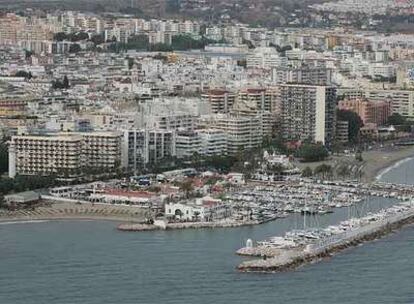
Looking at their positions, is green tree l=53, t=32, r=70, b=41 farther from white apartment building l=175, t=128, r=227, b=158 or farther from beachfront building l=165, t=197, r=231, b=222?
beachfront building l=165, t=197, r=231, b=222

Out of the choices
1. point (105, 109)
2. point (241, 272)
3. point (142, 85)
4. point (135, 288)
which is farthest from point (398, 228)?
point (142, 85)

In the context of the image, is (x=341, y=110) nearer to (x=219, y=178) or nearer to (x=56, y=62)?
(x=219, y=178)

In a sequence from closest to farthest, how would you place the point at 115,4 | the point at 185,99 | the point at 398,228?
1. the point at 398,228
2. the point at 185,99
3. the point at 115,4

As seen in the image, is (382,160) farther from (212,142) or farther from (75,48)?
(75,48)

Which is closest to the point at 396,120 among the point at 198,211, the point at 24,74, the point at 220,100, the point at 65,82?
the point at 220,100

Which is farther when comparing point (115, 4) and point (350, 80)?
point (115, 4)

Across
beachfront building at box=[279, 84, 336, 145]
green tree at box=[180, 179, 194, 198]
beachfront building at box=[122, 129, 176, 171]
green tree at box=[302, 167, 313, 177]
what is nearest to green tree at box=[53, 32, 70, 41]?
beachfront building at box=[279, 84, 336, 145]
